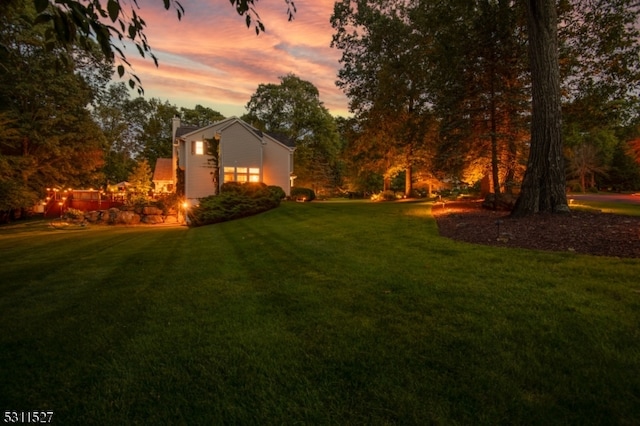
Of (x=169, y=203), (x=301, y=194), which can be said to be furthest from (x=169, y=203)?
(x=301, y=194)

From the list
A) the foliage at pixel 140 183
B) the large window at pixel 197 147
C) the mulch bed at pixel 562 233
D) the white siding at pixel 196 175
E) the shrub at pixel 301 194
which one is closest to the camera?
the mulch bed at pixel 562 233

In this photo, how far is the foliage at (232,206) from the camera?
53.7ft

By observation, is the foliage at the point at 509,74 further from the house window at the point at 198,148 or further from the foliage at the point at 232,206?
the house window at the point at 198,148

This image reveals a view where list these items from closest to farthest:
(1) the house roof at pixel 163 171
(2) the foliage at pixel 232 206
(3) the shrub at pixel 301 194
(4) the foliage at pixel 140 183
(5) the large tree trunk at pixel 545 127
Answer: (5) the large tree trunk at pixel 545 127, (2) the foliage at pixel 232 206, (3) the shrub at pixel 301 194, (4) the foliage at pixel 140 183, (1) the house roof at pixel 163 171

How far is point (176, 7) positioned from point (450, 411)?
14.1 feet

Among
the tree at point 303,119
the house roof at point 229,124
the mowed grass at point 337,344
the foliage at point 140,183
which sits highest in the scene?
the tree at point 303,119

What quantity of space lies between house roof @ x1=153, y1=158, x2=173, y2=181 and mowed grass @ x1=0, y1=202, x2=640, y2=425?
3287 cm

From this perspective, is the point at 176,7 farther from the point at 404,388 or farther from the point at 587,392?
the point at 587,392

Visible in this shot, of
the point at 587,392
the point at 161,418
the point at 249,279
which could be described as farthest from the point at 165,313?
the point at 587,392

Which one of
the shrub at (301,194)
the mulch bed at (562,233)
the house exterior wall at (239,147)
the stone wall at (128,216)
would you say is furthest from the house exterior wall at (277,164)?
the mulch bed at (562,233)

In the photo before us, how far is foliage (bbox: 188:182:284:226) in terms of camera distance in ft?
53.7

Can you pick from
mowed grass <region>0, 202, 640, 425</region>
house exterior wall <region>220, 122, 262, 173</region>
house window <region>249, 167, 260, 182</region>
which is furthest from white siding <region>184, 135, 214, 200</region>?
mowed grass <region>0, 202, 640, 425</region>

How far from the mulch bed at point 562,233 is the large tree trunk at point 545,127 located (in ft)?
2.22

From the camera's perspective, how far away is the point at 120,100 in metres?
48.3
